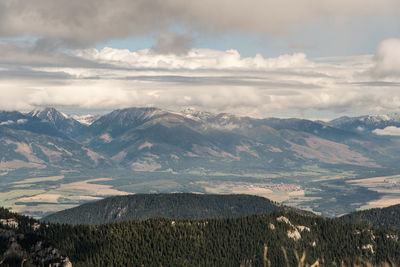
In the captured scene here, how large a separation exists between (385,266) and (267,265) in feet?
25.3

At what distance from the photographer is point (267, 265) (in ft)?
99.2

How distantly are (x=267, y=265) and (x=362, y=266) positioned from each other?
9.10 meters

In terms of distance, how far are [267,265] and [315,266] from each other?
11.7 ft

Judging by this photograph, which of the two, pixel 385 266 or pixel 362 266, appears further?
pixel 362 266

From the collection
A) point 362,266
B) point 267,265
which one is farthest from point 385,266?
point 267,265

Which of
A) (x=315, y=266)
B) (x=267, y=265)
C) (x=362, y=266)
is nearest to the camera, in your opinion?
(x=315, y=266)

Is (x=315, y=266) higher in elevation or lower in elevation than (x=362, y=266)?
higher

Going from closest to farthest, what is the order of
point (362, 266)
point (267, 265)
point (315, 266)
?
point (315, 266) → point (267, 265) → point (362, 266)

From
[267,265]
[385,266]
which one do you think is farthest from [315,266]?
[385,266]

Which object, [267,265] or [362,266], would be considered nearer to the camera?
[267,265]

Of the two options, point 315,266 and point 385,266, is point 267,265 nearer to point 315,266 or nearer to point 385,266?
point 315,266

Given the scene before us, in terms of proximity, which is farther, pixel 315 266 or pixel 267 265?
pixel 267 265

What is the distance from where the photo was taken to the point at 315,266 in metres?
27.7

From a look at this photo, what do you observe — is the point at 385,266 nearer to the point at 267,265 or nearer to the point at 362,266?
the point at 362,266
